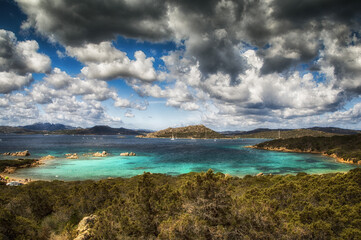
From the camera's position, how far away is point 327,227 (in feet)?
29.1

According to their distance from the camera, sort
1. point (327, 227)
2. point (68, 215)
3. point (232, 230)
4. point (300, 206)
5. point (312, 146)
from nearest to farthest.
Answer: point (327, 227), point (232, 230), point (300, 206), point (68, 215), point (312, 146)

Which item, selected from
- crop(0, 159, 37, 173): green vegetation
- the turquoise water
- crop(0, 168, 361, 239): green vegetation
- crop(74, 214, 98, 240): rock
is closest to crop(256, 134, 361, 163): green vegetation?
the turquoise water

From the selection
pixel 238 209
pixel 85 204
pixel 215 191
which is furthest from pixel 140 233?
pixel 85 204

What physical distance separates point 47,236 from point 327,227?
53.7ft

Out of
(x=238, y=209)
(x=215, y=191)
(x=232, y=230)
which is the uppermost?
(x=215, y=191)

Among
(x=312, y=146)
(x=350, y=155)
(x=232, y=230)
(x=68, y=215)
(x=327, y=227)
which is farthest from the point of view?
(x=312, y=146)

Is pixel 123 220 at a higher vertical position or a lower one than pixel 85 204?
higher

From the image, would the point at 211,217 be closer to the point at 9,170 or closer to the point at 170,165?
the point at 170,165

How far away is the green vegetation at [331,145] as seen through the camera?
8172cm

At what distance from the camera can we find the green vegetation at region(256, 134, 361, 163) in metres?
81.7

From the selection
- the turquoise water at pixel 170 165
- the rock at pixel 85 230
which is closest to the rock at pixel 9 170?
the turquoise water at pixel 170 165

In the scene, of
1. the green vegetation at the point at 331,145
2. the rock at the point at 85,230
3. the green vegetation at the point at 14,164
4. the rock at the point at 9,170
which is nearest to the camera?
the rock at the point at 85,230

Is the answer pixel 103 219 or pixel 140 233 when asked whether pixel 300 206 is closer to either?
pixel 140 233

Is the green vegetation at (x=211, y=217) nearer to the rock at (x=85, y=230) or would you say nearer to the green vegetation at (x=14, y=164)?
the rock at (x=85, y=230)
